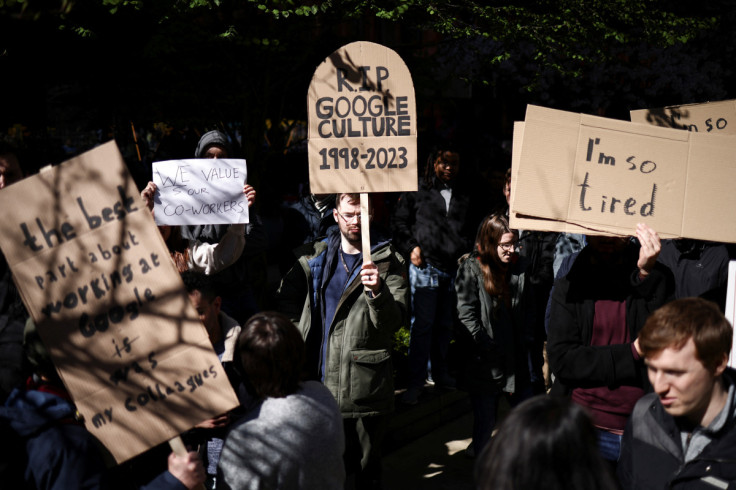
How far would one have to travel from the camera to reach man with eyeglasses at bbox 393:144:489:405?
625 centimetres

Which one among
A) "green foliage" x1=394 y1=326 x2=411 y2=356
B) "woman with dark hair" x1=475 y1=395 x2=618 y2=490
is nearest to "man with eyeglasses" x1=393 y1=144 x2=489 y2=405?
"green foliage" x1=394 y1=326 x2=411 y2=356

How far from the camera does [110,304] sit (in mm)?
2656

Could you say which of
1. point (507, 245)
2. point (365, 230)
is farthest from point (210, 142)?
point (507, 245)

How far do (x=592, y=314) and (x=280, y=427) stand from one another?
1.61m

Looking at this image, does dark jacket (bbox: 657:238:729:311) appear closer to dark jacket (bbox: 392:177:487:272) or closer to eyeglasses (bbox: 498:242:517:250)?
eyeglasses (bbox: 498:242:517:250)

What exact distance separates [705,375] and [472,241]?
4.16 m

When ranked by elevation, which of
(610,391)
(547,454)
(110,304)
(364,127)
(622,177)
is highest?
(364,127)

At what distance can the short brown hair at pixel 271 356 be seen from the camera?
108 inches

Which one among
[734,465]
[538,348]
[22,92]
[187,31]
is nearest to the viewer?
[734,465]

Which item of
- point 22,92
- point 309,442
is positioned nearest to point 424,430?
point 309,442

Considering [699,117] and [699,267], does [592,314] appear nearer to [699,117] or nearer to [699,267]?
[699,267]

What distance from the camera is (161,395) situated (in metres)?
2.66

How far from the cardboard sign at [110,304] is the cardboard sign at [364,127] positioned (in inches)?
56.1

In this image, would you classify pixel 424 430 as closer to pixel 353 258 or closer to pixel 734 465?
pixel 353 258
